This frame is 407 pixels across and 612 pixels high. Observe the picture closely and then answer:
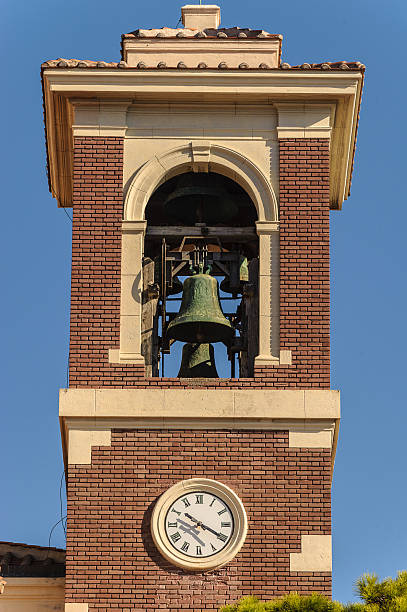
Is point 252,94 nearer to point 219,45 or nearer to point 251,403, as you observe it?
point 219,45

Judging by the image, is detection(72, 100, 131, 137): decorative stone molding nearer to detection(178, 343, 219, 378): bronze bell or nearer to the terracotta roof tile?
the terracotta roof tile

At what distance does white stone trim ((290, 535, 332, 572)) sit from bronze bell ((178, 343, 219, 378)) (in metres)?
2.94

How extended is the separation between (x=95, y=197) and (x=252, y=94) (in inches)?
97.7

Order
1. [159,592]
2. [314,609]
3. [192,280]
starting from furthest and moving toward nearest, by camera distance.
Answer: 1. [192,280]
2. [159,592]
3. [314,609]

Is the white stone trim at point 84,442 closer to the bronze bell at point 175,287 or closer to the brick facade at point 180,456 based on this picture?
the brick facade at point 180,456

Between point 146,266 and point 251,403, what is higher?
point 146,266

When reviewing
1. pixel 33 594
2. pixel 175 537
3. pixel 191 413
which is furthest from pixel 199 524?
pixel 33 594

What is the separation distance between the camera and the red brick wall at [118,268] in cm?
2792

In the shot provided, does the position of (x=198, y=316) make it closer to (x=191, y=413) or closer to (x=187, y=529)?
(x=191, y=413)

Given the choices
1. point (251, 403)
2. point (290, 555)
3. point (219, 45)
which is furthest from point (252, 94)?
point (290, 555)

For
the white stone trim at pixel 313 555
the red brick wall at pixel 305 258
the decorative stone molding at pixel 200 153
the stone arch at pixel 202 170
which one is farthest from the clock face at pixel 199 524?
the decorative stone molding at pixel 200 153

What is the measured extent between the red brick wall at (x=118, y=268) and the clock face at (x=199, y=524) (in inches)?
59.9

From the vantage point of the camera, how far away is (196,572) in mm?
26812

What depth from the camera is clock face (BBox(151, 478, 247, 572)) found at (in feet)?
88.2
